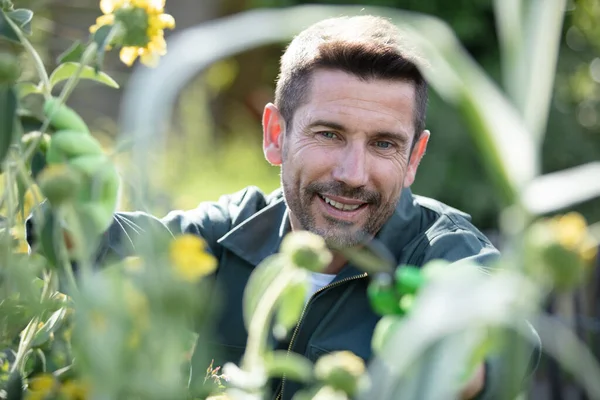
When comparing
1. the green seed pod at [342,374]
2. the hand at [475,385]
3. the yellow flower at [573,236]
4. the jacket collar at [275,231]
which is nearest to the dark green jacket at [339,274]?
the jacket collar at [275,231]

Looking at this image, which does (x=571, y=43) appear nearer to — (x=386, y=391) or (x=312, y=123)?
(x=312, y=123)

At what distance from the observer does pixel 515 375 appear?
0.53 meters

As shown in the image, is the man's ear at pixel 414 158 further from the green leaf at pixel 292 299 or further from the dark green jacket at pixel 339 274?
the green leaf at pixel 292 299

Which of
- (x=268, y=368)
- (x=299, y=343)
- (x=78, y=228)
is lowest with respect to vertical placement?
(x=299, y=343)

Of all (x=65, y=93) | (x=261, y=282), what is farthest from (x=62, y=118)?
(x=261, y=282)

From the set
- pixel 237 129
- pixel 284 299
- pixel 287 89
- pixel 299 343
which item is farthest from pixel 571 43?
pixel 284 299

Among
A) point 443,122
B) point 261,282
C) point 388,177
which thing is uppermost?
point 261,282

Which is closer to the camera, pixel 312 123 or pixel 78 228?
pixel 78 228

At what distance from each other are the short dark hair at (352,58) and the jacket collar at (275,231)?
0.58 feet

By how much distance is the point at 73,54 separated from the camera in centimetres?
92

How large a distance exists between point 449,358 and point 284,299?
0.63 feet

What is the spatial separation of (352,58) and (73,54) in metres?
0.79

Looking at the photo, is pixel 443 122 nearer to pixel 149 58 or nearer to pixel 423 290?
pixel 149 58

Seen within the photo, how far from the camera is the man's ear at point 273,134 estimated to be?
6.03 ft
